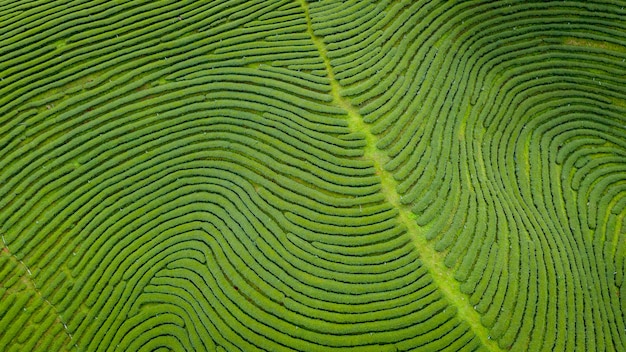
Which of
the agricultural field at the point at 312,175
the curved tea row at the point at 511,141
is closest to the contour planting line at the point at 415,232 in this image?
the agricultural field at the point at 312,175

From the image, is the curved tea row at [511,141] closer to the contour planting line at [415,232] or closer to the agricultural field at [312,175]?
the agricultural field at [312,175]

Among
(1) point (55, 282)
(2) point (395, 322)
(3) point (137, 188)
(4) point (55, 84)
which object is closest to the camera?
(2) point (395, 322)

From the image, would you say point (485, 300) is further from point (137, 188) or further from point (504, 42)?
point (137, 188)

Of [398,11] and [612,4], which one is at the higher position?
[612,4]

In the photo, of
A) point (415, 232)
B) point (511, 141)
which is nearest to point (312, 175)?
point (415, 232)

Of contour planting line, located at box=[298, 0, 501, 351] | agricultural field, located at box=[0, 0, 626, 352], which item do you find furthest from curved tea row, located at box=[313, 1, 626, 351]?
contour planting line, located at box=[298, 0, 501, 351]

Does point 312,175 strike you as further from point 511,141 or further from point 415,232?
point 511,141

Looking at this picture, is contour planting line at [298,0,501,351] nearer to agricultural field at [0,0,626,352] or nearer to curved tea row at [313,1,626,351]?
agricultural field at [0,0,626,352]

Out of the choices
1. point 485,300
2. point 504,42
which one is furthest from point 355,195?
point 504,42

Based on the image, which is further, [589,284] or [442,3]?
[442,3]
